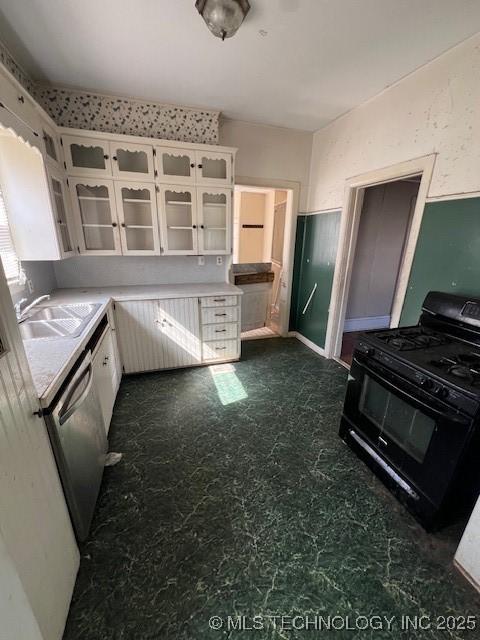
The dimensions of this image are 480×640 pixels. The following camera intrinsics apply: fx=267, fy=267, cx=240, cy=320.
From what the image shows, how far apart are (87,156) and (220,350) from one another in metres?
2.32

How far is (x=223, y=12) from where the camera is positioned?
142 cm

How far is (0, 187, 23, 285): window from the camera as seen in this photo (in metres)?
1.91

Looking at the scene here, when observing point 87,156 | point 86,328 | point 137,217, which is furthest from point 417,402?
point 87,156

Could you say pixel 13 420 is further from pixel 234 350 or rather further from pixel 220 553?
pixel 234 350

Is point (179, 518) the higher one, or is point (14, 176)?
point (14, 176)

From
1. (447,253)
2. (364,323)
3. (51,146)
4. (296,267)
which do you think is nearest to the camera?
(447,253)

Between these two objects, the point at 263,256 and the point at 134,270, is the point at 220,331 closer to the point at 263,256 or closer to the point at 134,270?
the point at 134,270

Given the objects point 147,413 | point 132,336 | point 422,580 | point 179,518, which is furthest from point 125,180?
point 422,580

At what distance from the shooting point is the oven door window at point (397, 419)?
4.50ft

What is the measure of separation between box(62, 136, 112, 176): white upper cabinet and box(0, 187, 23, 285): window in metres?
0.72

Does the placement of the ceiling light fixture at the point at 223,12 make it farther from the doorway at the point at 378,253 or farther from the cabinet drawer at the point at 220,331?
the doorway at the point at 378,253

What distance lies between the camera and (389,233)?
4062mm

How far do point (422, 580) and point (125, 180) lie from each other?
346cm

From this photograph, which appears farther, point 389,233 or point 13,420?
point 389,233
